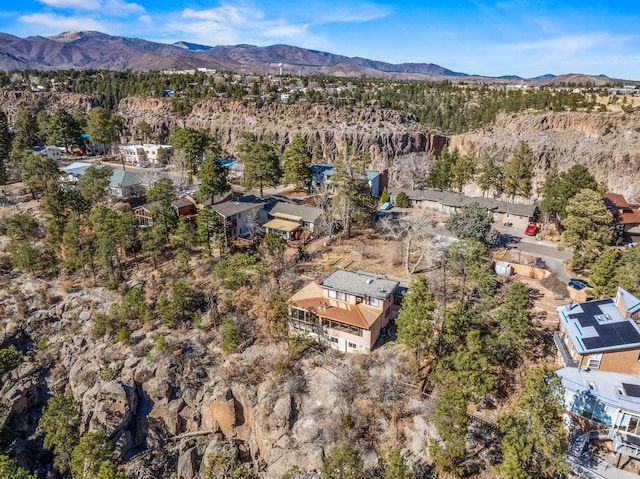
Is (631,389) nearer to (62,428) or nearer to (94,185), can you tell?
(62,428)

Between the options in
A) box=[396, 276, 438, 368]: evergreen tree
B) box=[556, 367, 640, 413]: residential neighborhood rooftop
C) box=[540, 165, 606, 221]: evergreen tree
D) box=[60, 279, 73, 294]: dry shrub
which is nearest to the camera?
box=[556, 367, 640, 413]: residential neighborhood rooftop

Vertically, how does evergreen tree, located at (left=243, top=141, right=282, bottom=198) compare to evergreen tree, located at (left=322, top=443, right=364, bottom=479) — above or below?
above

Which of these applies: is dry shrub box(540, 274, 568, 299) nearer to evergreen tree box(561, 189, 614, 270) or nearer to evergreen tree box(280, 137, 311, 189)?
evergreen tree box(561, 189, 614, 270)

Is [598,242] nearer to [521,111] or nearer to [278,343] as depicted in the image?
[278,343]

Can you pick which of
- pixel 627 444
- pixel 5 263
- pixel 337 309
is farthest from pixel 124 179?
pixel 627 444

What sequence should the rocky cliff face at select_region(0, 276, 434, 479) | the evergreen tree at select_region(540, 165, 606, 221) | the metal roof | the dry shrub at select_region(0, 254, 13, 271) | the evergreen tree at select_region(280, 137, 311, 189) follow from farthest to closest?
the evergreen tree at select_region(280, 137, 311, 189) → the dry shrub at select_region(0, 254, 13, 271) → the metal roof → the evergreen tree at select_region(540, 165, 606, 221) → the rocky cliff face at select_region(0, 276, 434, 479)

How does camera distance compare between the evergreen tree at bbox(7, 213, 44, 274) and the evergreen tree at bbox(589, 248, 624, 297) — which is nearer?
the evergreen tree at bbox(589, 248, 624, 297)

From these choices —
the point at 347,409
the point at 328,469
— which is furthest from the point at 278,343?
the point at 328,469

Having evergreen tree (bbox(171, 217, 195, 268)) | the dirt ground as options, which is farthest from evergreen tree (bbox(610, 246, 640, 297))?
evergreen tree (bbox(171, 217, 195, 268))
